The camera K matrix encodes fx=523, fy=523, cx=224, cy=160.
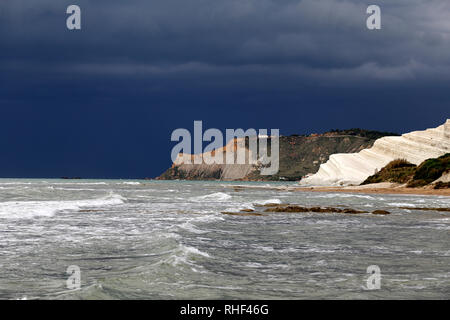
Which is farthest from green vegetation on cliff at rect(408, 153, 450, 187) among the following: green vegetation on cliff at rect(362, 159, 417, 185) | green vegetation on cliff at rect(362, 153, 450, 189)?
green vegetation on cliff at rect(362, 159, 417, 185)

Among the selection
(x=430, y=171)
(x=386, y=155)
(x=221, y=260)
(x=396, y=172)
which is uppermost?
(x=221, y=260)

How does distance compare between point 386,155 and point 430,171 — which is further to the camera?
point 386,155

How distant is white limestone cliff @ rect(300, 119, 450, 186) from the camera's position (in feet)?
278

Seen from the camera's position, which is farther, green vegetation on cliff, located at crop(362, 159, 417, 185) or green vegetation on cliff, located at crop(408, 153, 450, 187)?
green vegetation on cliff, located at crop(362, 159, 417, 185)

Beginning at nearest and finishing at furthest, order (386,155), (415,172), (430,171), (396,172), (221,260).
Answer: (221,260), (430,171), (415,172), (396,172), (386,155)

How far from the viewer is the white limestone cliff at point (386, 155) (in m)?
84.6

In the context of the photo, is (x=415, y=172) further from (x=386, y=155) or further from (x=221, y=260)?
(x=221, y=260)

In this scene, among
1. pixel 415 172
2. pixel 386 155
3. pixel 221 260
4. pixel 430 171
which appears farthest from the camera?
pixel 386 155

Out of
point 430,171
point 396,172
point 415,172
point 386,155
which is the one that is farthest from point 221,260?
point 386,155

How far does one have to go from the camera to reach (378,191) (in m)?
66.1

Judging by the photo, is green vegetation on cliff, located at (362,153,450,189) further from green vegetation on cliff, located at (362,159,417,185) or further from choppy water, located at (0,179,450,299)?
choppy water, located at (0,179,450,299)

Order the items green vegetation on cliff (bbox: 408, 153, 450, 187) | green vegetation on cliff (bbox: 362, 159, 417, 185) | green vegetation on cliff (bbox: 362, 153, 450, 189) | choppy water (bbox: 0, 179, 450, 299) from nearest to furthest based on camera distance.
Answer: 1. choppy water (bbox: 0, 179, 450, 299)
2. green vegetation on cliff (bbox: 408, 153, 450, 187)
3. green vegetation on cliff (bbox: 362, 153, 450, 189)
4. green vegetation on cliff (bbox: 362, 159, 417, 185)

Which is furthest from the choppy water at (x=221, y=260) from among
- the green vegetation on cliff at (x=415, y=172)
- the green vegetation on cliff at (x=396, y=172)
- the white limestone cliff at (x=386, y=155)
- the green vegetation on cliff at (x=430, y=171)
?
the white limestone cliff at (x=386, y=155)

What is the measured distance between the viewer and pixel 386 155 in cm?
9131
